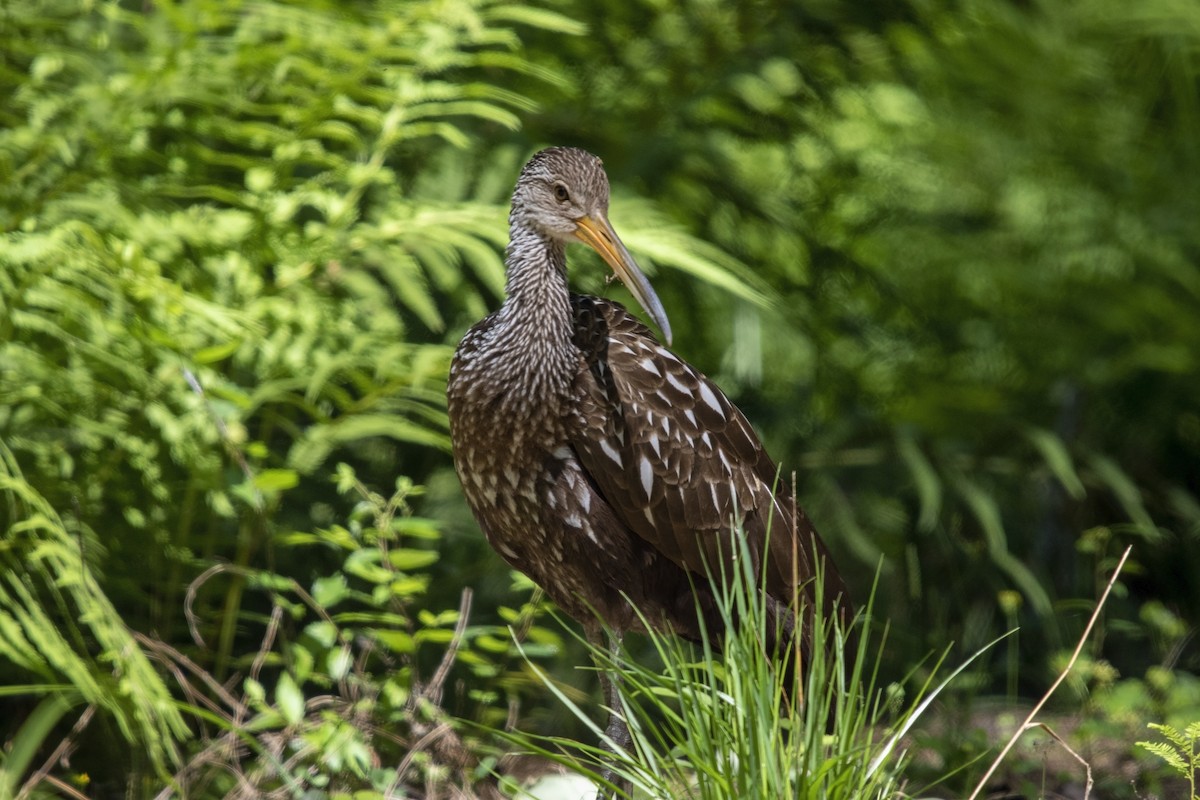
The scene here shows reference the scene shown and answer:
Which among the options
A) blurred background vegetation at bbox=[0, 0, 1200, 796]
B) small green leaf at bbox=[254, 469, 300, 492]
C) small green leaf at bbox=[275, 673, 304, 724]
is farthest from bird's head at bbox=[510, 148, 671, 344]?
small green leaf at bbox=[275, 673, 304, 724]

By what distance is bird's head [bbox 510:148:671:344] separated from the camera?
2879 mm

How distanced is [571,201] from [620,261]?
0.62 ft

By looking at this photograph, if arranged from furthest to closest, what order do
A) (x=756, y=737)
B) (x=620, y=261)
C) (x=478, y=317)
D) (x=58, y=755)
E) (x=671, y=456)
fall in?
1. (x=478, y=317)
2. (x=58, y=755)
3. (x=671, y=456)
4. (x=620, y=261)
5. (x=756, y=737)

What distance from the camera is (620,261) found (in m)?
2.83

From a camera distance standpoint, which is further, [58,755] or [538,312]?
[58,755]

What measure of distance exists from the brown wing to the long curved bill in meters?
0.17

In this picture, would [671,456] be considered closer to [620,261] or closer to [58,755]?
A: [620,261]

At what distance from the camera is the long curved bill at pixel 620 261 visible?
276 cm

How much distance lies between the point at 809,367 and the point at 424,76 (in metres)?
1.58

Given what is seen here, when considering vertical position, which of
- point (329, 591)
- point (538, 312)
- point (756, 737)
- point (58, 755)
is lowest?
point (58, 755)

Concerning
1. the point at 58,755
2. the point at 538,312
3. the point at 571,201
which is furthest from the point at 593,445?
the point at 58,755

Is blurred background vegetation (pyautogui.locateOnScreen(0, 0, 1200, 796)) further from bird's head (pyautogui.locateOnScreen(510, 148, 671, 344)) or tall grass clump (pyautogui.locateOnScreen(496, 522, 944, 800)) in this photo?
tall grass clump (pyautogui.locateOnScreen(496, 522, 944, 800))

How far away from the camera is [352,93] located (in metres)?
3.29

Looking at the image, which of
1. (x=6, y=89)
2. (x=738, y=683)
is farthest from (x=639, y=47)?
(x=738, y=683)
